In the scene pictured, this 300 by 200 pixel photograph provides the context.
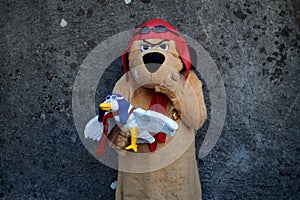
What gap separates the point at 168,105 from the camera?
2205 mm

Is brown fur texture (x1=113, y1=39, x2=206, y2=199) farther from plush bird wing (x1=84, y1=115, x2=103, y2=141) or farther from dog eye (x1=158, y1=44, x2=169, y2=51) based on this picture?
plush bird wing (x1=84, y1=115, x2=103, y2=141)

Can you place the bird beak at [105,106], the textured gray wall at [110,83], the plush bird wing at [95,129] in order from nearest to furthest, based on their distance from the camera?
the bird beak at [105,106] → the plush bird wing at [95,129] → the textured gray wall at [110,83]

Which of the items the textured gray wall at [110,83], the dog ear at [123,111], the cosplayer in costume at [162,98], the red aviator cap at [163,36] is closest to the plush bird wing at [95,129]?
the cosplayer in costume at [162,98]

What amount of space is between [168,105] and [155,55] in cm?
21

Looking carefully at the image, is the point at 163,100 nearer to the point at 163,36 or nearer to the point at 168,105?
the point at 168,105

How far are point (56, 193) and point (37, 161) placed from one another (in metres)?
0.17

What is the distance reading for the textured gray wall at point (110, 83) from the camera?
2.50 metres

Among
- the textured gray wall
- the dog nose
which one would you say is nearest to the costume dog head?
the dog nose

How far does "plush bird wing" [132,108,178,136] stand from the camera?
2061 mm

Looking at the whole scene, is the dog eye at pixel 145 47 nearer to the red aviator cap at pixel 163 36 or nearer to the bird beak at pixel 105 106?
the red aviator cap at pixel 163 36

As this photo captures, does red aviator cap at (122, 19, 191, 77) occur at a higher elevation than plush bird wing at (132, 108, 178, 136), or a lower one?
higher

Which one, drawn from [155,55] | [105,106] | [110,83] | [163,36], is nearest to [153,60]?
[155,55]

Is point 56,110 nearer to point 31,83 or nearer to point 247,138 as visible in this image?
point 31,83

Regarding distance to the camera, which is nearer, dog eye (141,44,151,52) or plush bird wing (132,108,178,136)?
plush bird wing (132,108,178,136)
